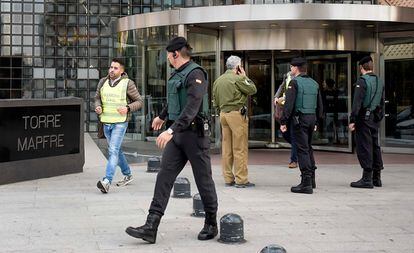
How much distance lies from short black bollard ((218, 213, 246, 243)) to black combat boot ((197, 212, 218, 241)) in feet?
0.47

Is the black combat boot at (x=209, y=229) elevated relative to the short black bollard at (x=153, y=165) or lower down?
lower down

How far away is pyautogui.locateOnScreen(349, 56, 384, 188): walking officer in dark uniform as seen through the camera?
333 inches

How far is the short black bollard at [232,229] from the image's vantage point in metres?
5.23

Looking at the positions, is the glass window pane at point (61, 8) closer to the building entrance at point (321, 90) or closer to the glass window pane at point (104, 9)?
the glass window pane at point (104, 9)

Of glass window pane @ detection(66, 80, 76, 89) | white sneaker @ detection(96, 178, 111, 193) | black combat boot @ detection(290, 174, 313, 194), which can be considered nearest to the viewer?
white sneaker @ detection(96, 178, 111, 193)

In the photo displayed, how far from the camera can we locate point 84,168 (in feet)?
34.6

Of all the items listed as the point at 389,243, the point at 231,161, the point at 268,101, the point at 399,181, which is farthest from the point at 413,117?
the point at 389,243

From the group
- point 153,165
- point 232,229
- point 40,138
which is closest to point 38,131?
point 40,138

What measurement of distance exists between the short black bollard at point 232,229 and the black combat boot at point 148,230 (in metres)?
0.62

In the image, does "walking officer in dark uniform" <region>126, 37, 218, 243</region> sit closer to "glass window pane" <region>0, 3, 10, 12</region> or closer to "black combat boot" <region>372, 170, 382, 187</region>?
"black combat boot" <region>372, 170, 382, 187</region>

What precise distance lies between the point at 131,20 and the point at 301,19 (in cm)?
400

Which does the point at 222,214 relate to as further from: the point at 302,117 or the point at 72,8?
the point at 72,8

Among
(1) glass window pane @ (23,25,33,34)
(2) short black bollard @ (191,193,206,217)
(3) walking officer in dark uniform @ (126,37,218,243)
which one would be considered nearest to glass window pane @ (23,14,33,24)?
(1) glass window pane @ (23,25,33,34)

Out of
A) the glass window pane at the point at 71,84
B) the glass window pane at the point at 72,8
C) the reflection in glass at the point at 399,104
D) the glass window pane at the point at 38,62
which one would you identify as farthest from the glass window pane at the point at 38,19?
the reflection in glass at the point at 399,104
